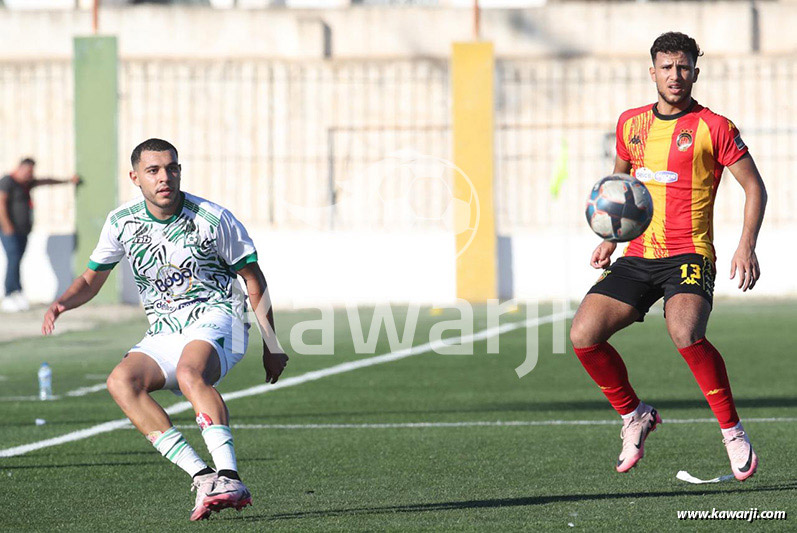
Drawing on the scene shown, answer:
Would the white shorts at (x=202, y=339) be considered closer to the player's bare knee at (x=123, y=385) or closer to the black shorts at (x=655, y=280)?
the player's bare knee at (x=123, y=385)

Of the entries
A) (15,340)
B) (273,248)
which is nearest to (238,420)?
(15,340)

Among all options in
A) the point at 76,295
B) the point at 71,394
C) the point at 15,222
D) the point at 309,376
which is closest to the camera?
the point at 76,295

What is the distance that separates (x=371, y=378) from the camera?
12805 mm

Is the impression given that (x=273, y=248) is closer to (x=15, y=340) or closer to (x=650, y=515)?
(x=15, y=340)

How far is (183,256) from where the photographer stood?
6.69 m

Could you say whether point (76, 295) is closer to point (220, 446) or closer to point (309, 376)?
point (220, 446)

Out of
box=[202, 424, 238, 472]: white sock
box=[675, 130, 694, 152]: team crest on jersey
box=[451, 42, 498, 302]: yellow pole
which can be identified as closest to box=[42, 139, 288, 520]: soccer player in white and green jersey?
box=[202, 424, 238, 472]: white sock

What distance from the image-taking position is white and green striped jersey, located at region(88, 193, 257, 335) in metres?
6.69

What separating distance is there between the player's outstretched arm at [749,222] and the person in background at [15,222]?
1556 centimetres

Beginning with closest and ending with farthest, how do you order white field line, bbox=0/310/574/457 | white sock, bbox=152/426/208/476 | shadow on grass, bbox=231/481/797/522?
1. white sock, bbox=152/426/208/476
2. shadow on grass, bbox=231/481/797/522
3. white field line, bbox=0/310/574/457

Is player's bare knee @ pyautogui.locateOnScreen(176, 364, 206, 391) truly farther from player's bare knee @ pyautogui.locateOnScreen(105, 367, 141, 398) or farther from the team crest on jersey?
the team crest on jersey

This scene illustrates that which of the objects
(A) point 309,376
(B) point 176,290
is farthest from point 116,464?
(A) point 309,376

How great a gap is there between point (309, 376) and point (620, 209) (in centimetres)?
619

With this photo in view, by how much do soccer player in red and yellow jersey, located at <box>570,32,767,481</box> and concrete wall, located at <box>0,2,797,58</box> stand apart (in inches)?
885
